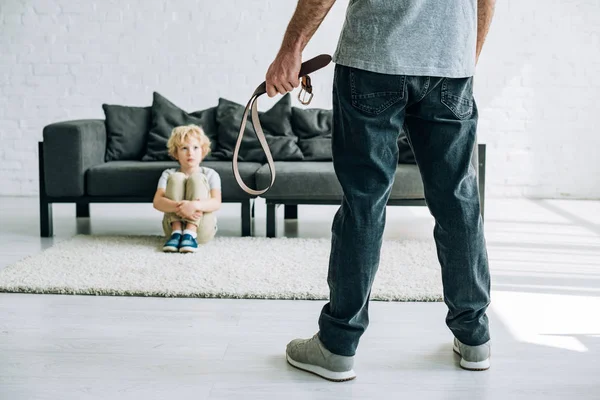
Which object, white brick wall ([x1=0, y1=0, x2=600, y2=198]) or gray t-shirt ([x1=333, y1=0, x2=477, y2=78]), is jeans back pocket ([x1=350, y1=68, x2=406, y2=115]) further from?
white brick wall ([x1=0, y1=0, x2=600, y2=198])

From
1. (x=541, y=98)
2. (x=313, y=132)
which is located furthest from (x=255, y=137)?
(x=541, y=98)

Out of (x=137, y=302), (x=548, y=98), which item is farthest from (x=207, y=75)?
(x=137, y=302)

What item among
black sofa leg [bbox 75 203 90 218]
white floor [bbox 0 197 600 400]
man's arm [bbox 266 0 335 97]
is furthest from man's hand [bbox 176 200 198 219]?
man's arm [bbox 266 0 335 97]

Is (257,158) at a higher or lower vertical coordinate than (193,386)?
higher

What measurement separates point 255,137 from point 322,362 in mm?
2759

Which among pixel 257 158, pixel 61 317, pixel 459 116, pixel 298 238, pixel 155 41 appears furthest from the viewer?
pixel 155 41

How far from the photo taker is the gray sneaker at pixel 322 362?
1.87 m

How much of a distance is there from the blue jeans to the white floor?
0.57ft

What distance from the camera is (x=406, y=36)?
1636 mm

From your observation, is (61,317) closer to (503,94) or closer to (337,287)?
(337,287)

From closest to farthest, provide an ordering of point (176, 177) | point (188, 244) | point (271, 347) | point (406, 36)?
point (406, 36) → point (271, 347) → point (188, 244) → point (176, 177)

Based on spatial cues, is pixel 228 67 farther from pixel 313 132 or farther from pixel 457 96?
pixel 457 96

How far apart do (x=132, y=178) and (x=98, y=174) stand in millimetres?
193

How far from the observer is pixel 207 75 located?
5910mm
